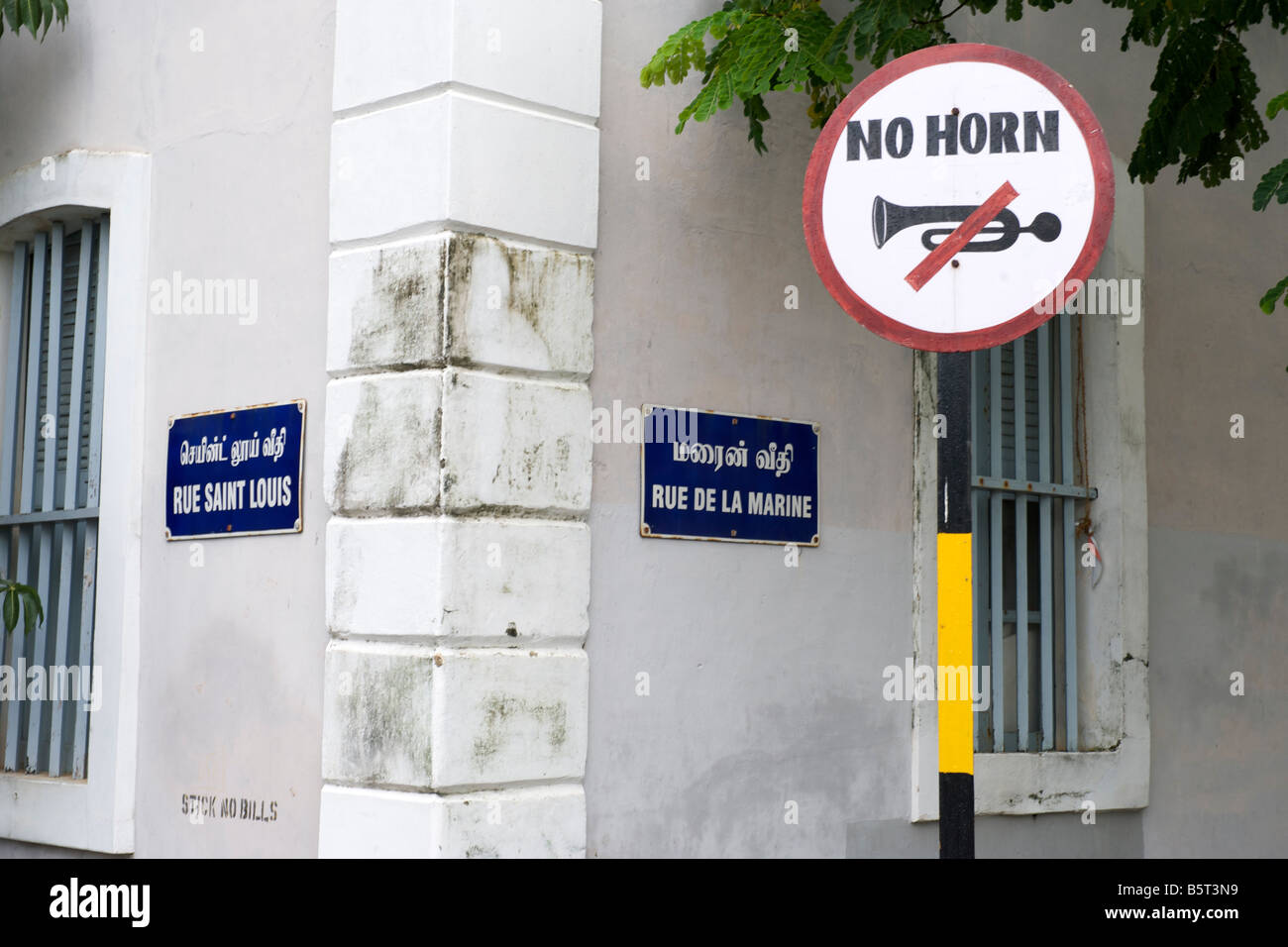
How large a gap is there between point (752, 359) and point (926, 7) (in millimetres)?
1354

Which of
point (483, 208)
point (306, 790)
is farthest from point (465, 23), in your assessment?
point (306, 790)

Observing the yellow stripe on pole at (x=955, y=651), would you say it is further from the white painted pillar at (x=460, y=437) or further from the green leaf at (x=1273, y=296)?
the green leaf at (x=1273, y=296)

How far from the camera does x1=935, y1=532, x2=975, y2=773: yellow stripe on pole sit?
371cm

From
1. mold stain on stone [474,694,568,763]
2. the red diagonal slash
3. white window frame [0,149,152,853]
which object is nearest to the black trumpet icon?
the red diagonal slash

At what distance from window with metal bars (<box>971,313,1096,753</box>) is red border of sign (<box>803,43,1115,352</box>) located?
2958 millimetres

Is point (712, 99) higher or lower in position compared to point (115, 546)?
higher

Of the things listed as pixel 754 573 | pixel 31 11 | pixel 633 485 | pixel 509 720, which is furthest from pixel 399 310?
pixel 31 11

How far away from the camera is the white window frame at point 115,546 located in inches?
246

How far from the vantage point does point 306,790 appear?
5492mm

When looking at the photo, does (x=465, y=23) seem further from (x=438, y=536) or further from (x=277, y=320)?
(x=438, y=536)

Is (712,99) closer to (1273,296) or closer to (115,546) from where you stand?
(1273,296)

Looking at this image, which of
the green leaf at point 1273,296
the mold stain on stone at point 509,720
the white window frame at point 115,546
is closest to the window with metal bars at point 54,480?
the white window frame at point 115,546

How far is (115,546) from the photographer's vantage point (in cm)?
636

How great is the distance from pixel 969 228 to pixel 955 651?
3.23ft
